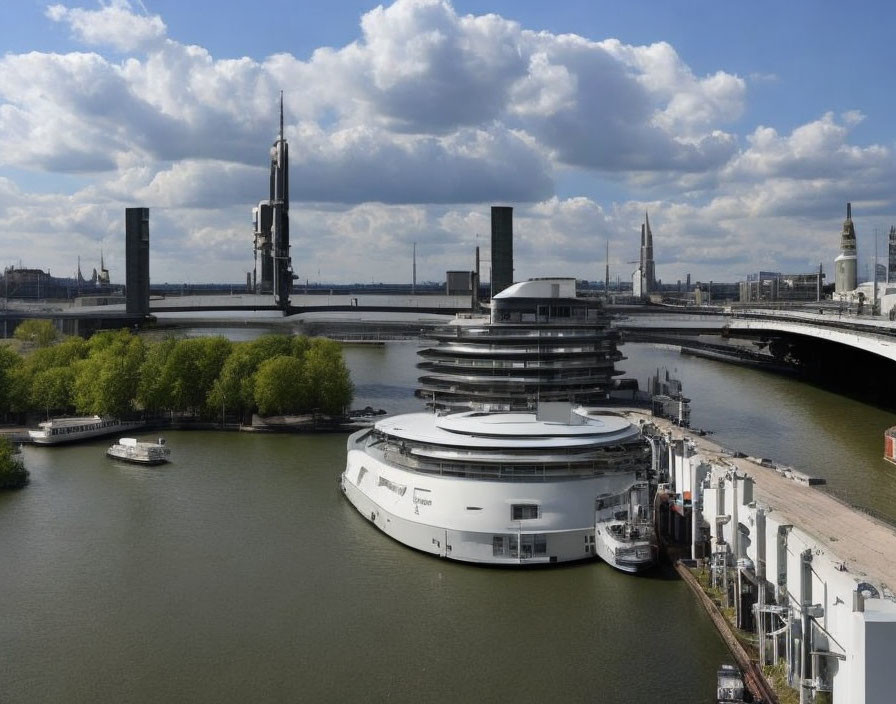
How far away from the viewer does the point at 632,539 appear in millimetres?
23688

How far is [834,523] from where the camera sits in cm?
2000

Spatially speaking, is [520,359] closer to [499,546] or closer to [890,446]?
[499,546]

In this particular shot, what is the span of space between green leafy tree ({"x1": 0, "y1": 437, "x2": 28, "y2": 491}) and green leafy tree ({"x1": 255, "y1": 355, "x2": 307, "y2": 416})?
15303mm

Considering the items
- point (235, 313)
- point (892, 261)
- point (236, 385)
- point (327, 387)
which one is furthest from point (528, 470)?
point (892, 261)

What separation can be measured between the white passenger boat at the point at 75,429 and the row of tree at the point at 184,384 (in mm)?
811

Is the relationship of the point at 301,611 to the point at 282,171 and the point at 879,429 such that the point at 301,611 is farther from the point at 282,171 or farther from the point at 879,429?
the point at 282,171

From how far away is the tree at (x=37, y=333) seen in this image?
82.8m

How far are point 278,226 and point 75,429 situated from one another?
5803 centimetres

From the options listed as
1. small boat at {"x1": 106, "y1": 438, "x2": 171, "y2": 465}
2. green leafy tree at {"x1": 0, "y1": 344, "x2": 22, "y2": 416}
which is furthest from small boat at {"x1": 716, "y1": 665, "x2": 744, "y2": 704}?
green leafy tree at {"x1": 0, "y1": 344, "x2": 22, "y2": 416}

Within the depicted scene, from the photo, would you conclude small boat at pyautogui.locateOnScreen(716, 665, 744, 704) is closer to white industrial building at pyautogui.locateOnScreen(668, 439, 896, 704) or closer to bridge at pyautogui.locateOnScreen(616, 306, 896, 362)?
white industrial building at pyautogui.locateOnScreen(668, 439, 896, 704)

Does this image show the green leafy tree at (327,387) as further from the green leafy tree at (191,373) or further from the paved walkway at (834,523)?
the paved walkway at (834,523)

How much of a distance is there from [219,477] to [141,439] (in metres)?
11.5

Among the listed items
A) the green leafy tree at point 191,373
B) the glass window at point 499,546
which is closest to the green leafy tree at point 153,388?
the green leafy tree at point 191,373

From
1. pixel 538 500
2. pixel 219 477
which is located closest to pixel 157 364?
pixel 219 477
